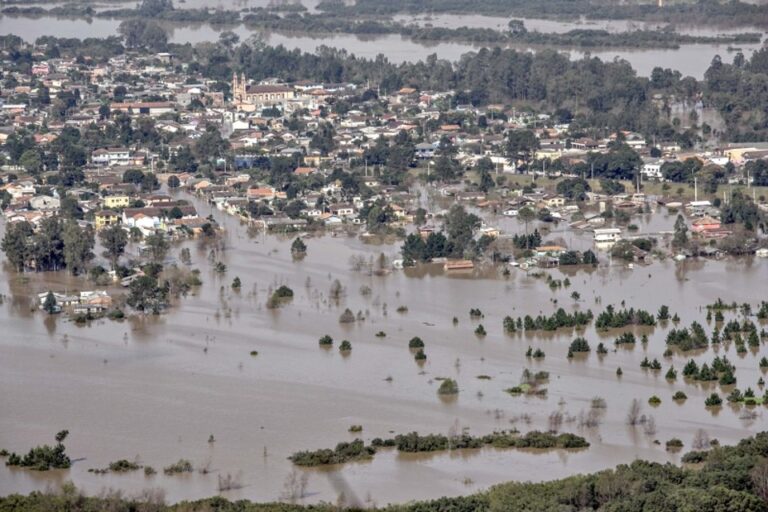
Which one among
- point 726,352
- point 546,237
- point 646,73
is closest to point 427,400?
point 726,352

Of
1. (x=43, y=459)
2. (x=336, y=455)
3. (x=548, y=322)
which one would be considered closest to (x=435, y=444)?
(x=336, y=455)

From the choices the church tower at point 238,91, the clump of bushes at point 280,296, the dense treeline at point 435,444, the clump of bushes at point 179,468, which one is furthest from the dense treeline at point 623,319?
the church tower at point 238,91

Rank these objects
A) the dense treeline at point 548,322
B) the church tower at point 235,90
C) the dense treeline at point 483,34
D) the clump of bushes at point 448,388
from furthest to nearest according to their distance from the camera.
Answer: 1. the dense treeline at point 483,34
2. the church tower at point 235,90
3. the dense treeline at point 548,322
4. the clump of bushes at point 448,388

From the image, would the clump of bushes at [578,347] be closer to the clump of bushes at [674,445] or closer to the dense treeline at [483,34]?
the clump of bushes at [674,445]

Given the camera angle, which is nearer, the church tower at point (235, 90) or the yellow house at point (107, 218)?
the yellow house at point (107, 218)

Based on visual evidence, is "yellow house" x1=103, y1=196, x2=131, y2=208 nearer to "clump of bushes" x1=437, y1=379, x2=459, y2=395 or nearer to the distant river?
"clump of bushes" x1=437, y1=379, x2=459, y2=395

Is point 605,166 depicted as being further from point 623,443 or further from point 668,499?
point 668,499

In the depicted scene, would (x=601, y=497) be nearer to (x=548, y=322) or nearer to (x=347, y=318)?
(x=548, y=322)
